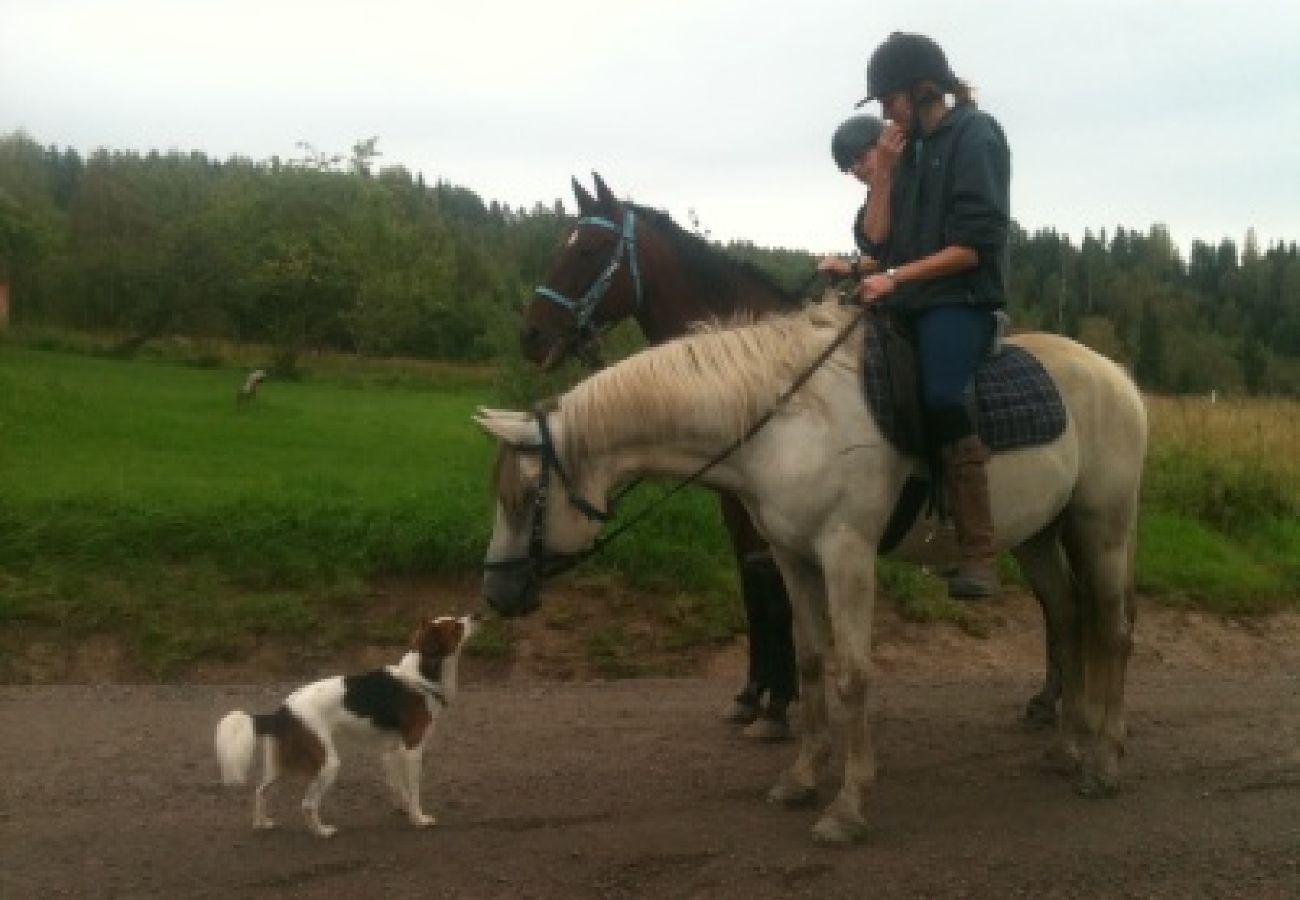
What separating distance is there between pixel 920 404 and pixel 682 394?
1.06m

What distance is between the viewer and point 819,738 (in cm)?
605

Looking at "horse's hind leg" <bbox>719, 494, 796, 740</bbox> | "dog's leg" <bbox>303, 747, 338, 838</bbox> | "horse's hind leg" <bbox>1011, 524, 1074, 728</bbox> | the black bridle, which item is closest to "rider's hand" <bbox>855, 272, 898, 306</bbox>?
the black bridle

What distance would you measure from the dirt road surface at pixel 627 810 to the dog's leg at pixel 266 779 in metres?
0.05

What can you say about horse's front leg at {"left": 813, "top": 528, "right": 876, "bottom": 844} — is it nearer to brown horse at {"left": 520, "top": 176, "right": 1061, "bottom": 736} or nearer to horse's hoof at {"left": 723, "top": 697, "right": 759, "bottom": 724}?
brown horse at {"left": 520, "top": 176, "right": 1061, "bottom": 736}

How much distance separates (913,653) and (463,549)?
3.55 meters

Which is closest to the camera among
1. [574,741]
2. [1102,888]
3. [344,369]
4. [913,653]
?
[1102,888]

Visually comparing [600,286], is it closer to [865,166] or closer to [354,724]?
[865,166]

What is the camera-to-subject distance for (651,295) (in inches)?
283

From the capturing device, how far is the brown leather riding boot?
552 centimetres

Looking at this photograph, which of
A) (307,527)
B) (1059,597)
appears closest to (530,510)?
(1059,597)

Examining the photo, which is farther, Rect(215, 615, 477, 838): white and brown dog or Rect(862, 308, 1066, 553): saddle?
Rect(862, 308, 1066, 553): saddle

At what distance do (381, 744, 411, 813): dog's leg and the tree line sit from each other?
75.0 ft

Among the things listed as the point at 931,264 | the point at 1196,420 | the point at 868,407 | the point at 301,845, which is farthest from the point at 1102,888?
the point at 1196,420

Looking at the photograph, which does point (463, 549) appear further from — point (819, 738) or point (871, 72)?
point (871, 72)
